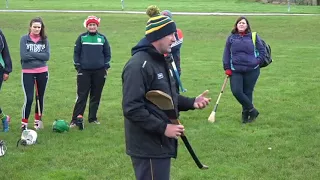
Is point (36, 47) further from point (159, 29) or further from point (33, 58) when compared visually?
point (159, 29)

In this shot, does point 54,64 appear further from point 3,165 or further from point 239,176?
point 239,176

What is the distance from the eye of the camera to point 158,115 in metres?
4.82

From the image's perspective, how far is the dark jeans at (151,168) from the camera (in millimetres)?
4875

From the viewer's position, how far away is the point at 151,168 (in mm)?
4883

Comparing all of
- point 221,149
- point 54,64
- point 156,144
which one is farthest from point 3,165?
point 54,64

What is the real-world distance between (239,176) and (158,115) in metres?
2.85

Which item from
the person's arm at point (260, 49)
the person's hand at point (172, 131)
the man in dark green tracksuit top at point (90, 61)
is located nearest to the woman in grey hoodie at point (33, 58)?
the man in dark green tracksuit top at point (90, 61)

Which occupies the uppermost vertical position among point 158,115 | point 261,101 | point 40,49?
point 158,115

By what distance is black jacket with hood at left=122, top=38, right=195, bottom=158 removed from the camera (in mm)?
4652

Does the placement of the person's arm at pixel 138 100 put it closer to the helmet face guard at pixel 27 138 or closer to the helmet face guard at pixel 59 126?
the helmet face guard at pixel 27 138

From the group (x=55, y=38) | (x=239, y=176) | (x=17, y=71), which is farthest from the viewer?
(x=55, y=38)

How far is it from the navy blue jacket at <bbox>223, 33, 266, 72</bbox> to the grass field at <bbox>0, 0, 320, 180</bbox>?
3.46 ft

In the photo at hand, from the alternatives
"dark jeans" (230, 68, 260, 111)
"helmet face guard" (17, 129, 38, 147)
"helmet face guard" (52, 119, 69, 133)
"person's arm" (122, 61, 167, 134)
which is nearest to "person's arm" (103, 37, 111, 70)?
"helmet face guard" (52, 119, 69, 133)

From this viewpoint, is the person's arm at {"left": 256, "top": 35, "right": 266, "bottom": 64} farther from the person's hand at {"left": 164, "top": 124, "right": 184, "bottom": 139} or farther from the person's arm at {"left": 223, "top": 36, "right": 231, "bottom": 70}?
the person's hand at {"left": 164, "top": 124, "right": 184, "bottom": 139}
